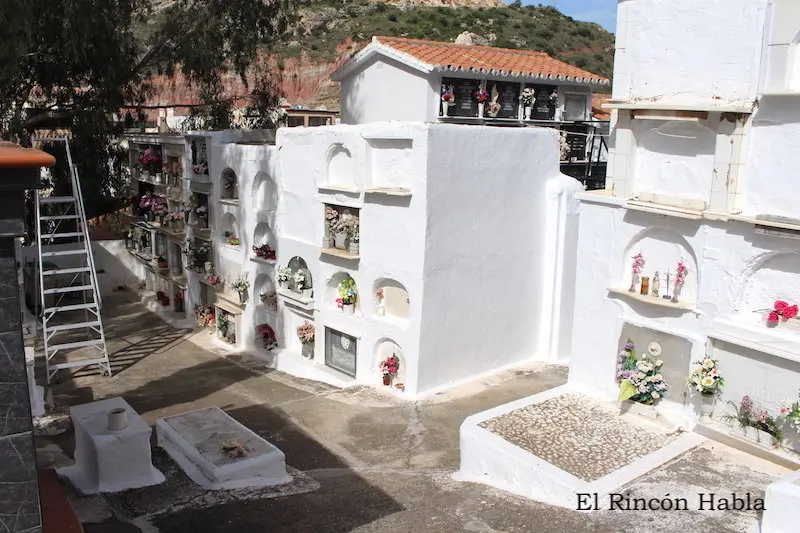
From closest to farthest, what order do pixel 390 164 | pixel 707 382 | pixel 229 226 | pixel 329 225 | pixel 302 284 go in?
pixel 707 382 < pixel 390 164 < pixel 329 225 < pixel 302 284 < pixel 229 226

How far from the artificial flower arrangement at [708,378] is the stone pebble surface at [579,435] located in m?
0.89

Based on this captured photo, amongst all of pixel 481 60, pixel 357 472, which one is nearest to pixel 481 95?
pixel 481 60

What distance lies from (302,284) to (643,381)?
8.84 meters

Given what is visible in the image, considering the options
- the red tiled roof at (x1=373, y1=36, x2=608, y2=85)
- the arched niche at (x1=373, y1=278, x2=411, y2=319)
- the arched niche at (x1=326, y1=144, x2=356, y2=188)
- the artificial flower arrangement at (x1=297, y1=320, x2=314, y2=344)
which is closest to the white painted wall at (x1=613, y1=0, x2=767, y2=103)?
the arched niche at (x1=373, y1=278, x2=411, y2=319)

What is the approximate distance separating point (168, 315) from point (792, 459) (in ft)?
61.1

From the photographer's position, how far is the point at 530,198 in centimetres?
1616

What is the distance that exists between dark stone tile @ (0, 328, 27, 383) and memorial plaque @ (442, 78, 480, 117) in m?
15.7

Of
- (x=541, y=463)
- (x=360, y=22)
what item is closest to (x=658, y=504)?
(x=541, y=463)

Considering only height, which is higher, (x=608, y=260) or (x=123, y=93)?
(x=123, y=93)

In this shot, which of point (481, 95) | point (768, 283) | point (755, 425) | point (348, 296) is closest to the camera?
point (755, 425)

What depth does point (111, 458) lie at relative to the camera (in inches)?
344

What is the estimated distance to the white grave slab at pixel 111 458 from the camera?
870 cm

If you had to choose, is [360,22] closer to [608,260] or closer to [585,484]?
[608,260]

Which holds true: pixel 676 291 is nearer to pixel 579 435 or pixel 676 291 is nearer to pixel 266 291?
pixel 579 435
